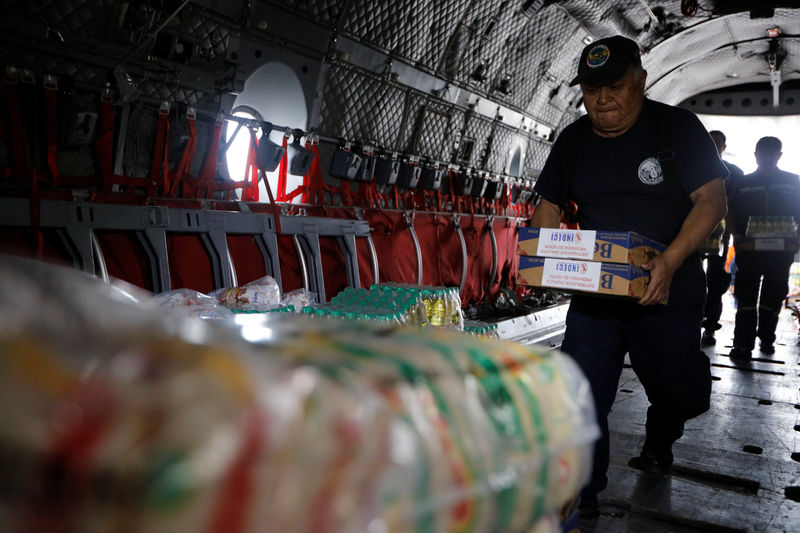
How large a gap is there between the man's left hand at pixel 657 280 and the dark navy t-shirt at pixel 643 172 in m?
0.27

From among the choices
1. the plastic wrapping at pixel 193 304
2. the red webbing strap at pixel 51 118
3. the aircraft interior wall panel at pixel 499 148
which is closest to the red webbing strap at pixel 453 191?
the aircraft interior wall panel at pixel 499 148

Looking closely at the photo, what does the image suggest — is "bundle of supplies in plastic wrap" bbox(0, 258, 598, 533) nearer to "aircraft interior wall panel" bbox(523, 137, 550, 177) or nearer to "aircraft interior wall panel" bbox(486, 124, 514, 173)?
"aircraft interior wall panel" bbox(486, 124, 514, 173)

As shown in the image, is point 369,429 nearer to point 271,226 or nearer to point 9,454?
point 9,454

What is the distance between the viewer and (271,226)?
3812 mm

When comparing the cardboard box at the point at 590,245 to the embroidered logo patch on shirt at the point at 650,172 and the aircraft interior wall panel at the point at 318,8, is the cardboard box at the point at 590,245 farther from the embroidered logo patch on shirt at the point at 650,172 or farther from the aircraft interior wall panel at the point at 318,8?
the aircraft interior wall panel at the point at 318,8

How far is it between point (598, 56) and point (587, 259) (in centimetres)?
79

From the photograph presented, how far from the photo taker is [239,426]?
547 mm

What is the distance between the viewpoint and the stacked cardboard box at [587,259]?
2199mm

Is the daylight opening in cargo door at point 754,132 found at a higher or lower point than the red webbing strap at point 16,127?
higher

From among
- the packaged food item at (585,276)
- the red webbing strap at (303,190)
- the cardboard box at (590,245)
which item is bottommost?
the packaged food item at (585,276)

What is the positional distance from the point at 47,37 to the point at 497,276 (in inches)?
192

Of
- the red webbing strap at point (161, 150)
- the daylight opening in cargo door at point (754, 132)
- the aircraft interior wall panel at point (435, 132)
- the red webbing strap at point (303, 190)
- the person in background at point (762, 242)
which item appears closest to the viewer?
the red webbing strap at point (161, 150)

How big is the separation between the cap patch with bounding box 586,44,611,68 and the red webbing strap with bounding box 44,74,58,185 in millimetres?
2312

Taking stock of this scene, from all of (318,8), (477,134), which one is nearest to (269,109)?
(318,8)
